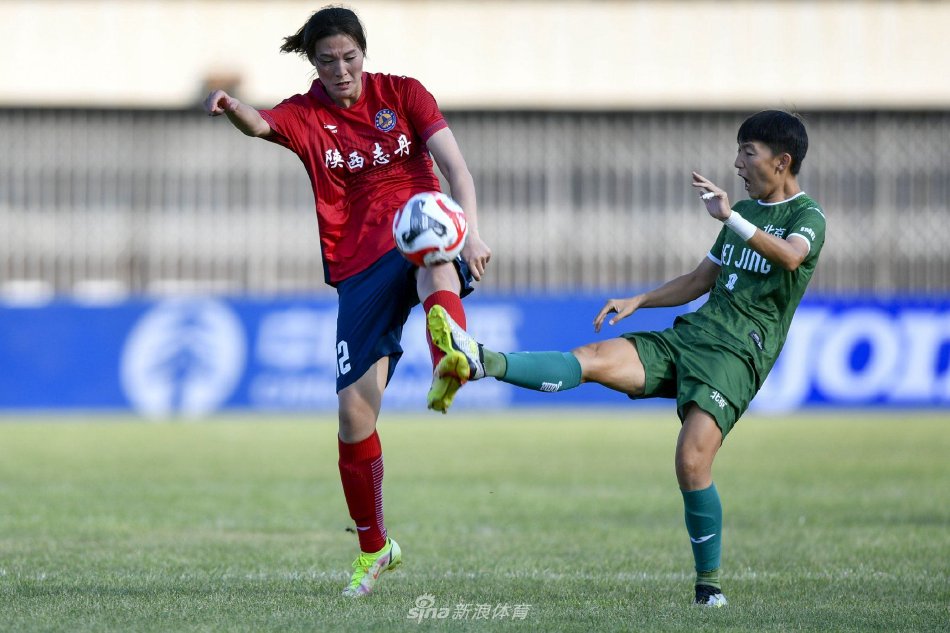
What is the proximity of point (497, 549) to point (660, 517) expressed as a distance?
194cm

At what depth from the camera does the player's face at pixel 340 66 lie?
228 inches

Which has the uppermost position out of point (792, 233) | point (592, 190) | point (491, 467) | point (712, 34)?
point (712, 34)

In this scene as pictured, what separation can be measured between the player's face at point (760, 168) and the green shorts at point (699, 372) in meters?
0.68

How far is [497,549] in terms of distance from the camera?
7.52m

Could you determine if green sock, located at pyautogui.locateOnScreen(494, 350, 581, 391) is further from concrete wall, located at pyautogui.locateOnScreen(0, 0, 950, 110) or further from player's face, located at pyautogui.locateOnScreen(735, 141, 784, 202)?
concrete wall, located at pyautogui.locateOnScreen(0, 0, 950, 110)

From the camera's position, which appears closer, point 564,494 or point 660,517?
point 660,517

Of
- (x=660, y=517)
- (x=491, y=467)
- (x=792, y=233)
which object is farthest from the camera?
(x=491, y=467)

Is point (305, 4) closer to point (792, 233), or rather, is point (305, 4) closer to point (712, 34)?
point (712, 34)

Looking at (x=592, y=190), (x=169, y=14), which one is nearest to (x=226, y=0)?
(x=169, y=14)

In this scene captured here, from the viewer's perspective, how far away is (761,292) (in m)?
5.86

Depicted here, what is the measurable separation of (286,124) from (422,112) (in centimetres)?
59

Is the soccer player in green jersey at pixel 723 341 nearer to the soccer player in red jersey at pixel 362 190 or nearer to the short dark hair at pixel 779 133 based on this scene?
the short dark hair at pixel 779 133

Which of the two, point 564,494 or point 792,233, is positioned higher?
point 792,233

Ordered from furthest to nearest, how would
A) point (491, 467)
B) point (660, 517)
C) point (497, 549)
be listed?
1. point (491, 467)
2. point (660, 517)
3. point (497, 549)
